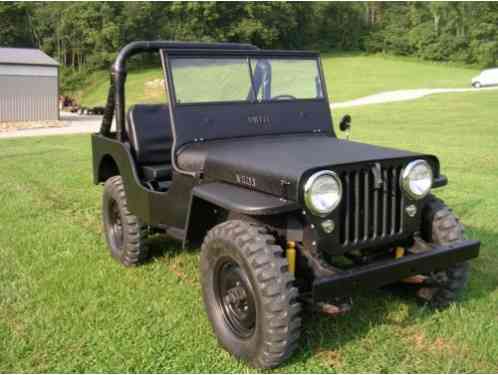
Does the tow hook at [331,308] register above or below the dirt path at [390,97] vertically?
below

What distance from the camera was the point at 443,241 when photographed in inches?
139

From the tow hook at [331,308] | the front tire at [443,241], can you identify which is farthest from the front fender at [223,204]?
the front tire at [443,241]

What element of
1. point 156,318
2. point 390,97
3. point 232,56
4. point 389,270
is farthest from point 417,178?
point 390,97

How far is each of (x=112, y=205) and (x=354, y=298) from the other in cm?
231

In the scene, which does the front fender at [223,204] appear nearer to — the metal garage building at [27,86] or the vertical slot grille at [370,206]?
the vertical slot grille at [370,206]

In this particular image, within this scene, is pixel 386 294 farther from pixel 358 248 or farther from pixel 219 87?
pixel 219 87

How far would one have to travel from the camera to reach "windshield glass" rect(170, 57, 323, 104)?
13.0 ft

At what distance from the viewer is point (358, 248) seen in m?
3.20

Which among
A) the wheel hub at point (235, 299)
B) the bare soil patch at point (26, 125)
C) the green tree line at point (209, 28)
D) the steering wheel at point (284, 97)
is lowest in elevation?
the bare soil patch at point (26, 125)

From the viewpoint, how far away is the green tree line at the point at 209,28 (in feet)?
157

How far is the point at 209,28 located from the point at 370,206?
5170cm

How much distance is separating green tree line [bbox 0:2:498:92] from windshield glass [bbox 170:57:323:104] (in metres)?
45.5

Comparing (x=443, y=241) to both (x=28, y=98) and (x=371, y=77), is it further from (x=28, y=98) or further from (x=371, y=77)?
(x=371, y=77)

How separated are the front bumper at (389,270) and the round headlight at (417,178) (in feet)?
1.17
